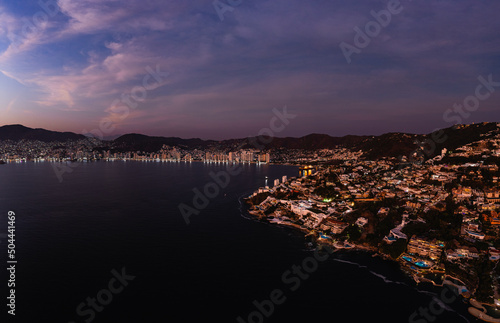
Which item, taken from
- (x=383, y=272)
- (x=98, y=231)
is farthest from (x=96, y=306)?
(x=383, y=272)

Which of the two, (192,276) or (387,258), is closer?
(192,276)

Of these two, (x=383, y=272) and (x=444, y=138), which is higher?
(x=444, y=138)

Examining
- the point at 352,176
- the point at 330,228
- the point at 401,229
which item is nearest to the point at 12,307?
the point at 330,228

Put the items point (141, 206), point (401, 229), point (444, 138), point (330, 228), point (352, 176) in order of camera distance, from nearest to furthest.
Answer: point (401, 229) → point (330, 228) → point (141, 206) → point (352, 176) → point (444, 138)

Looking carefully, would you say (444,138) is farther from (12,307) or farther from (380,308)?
(12,307)

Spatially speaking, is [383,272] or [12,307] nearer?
[12,307]

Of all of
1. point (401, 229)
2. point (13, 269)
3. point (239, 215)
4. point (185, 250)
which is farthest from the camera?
point (239, 215)
